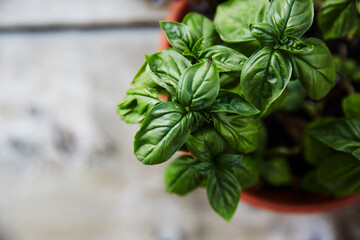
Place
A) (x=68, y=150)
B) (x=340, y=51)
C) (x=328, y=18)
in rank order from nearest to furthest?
(x=328, y=18), (x=340, y=51), (x=68, y=150)

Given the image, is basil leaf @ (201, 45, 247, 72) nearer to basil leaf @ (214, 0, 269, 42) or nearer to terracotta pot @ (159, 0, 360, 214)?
basil leaf @ (214, 0, 269, 42)

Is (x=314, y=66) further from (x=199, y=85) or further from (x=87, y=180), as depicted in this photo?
(x=87, y=180)

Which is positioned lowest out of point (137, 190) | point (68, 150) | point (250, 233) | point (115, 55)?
point (250, 233)

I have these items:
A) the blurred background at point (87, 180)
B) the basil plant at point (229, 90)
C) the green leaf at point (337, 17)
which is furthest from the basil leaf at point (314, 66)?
the blurred background at point (87, 180)

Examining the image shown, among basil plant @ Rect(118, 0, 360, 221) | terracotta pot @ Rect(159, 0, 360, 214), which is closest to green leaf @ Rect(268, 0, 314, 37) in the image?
basil plant @ Rect(118, 0, 360, 221)

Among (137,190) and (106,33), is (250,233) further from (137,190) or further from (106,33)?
(106,33)

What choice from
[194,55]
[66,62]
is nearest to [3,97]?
[66,62]

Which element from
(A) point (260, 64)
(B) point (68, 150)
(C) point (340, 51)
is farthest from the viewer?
(B) point (68, 150)
